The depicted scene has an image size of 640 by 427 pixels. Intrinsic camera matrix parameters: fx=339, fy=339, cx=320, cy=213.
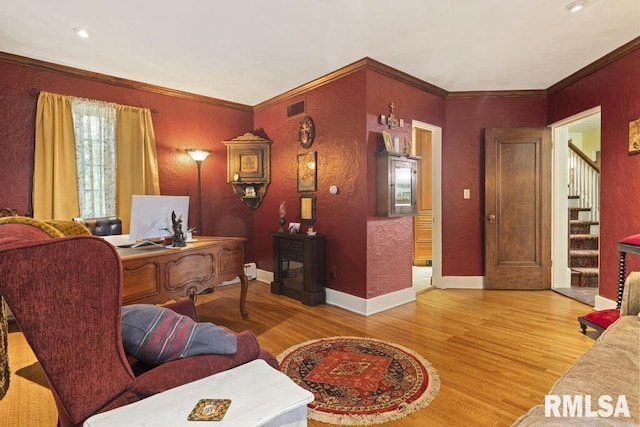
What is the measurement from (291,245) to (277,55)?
210 cm

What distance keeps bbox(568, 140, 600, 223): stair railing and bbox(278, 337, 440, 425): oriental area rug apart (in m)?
5.01

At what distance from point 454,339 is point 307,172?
247 cm

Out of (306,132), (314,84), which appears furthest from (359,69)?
(306,132)

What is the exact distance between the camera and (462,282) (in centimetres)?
454

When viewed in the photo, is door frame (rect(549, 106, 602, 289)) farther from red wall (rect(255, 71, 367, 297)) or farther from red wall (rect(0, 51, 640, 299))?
red wall (rect(255, 71, 367, 297))

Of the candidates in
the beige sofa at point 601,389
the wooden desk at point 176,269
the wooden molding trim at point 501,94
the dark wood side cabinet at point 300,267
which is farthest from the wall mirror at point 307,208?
the beige sofa at point 601,389

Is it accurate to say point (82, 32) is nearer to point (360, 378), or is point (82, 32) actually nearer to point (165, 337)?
point (165, 337)

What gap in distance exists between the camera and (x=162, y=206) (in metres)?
2.81

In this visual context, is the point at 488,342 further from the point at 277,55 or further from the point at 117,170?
the point at 117,170

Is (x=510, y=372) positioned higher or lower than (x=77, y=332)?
lower

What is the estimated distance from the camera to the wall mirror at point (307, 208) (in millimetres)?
4164

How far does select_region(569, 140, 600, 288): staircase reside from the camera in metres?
4.49

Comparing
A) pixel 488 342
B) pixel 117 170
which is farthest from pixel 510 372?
pixel 117 170

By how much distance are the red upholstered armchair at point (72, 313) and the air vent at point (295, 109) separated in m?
3.59
